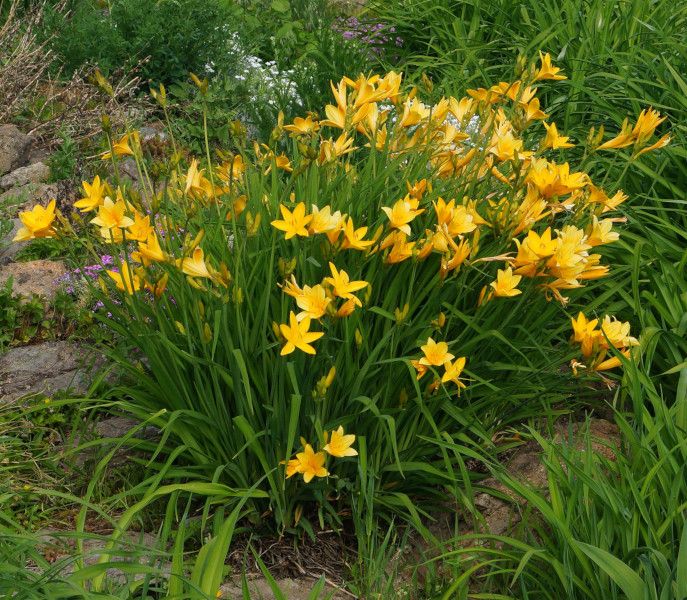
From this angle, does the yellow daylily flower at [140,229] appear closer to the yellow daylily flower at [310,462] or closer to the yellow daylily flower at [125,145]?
the yellow daylily flower at [125,145]

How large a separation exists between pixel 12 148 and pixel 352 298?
121 inches

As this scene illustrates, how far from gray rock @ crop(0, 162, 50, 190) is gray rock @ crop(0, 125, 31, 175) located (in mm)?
94

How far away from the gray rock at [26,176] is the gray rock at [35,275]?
75 cm

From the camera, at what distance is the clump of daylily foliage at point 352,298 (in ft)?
8.14

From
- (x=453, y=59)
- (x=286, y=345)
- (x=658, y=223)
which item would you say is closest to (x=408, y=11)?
(x=453, y=59)

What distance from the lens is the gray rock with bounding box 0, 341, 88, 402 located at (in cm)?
330

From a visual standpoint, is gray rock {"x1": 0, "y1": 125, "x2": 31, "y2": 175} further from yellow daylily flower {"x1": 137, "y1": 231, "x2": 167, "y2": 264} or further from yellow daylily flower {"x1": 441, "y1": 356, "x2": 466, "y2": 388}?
yellow daylily flower {"x1": 441, "y1": 356, "x2": 466, "y2": 388}

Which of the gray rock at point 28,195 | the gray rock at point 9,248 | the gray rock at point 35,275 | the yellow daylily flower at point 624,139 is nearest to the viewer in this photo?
the yellow daylily flower at point 624,139

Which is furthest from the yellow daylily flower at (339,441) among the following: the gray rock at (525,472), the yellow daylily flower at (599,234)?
the yellow daylily flower at (599,234)

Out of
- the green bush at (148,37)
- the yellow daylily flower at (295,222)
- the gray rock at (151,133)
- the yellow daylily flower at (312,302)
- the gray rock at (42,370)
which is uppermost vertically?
the yellow daylily flower at (295,222)

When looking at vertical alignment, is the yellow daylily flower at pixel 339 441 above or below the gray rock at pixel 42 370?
above

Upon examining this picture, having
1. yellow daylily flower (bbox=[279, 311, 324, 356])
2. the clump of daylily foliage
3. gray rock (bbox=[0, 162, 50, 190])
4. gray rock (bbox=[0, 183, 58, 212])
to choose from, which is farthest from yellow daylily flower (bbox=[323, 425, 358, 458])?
gray rock (bbox=[0, 162, 50, 190])

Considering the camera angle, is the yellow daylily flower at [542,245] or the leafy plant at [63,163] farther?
the leafy plant at [63,163]

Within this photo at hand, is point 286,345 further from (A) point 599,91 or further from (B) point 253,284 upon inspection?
(A) point 599,91
